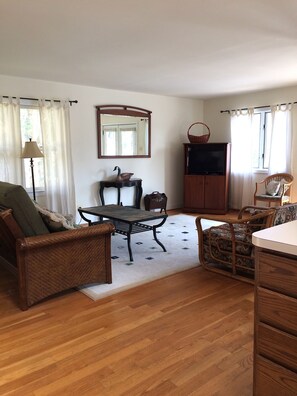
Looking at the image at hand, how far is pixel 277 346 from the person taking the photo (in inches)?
55.6

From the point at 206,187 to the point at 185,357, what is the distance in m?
4.82

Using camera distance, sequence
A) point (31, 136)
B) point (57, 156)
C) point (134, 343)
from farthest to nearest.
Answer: point (57, 156), point (31, 136), point (134, 343)

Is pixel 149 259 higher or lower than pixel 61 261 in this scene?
lower

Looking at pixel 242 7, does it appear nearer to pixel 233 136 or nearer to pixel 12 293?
pixel 12 293

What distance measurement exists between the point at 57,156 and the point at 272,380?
4529mm

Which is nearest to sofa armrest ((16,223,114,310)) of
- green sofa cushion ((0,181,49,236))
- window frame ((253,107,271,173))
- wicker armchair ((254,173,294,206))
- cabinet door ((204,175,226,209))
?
green sofa cushion ((0,181,49,236))

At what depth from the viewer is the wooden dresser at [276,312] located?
1.33 metres

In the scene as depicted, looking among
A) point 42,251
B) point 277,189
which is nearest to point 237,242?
point 42,251

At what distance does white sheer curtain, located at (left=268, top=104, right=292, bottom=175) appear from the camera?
5828 millimetres

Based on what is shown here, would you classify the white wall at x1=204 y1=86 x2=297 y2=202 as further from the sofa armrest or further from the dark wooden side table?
A: the sofa armrest

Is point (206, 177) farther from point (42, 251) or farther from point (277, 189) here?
point (42, 251)

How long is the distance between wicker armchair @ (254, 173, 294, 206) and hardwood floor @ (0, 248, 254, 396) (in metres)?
2.94

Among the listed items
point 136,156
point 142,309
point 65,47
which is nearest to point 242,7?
point 65,47

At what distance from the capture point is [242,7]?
2486mm
